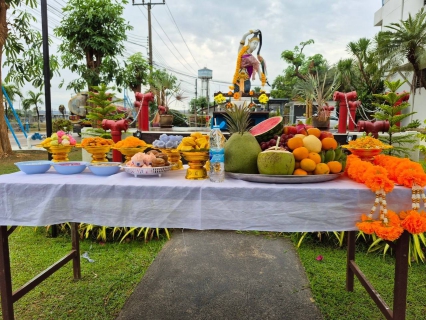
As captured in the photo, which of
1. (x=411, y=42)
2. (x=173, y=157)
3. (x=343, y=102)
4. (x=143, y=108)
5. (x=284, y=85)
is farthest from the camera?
(x=284, y=85)

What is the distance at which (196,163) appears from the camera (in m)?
1.53

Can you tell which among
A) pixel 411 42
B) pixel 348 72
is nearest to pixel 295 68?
pixel 348 72

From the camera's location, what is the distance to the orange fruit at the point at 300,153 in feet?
4.69

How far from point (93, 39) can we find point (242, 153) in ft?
25.9

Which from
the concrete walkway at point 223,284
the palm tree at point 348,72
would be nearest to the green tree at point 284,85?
the palm tree at point 348,72

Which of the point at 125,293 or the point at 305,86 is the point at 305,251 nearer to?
the point at 125,293

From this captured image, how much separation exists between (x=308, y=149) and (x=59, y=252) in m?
2.64

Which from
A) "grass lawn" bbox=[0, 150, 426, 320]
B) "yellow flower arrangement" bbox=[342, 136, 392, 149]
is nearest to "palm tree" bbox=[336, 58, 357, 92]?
"grass lawn" bbox=[0, 150, 426, 320]

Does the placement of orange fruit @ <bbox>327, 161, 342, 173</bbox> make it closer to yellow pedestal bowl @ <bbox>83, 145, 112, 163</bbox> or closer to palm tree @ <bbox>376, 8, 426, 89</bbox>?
yellow pedestal bowl @ <bbox>83, 145, 112, 163</bbox>

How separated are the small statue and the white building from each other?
1180 cm

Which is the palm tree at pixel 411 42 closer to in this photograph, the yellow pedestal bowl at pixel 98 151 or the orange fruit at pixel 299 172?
the orange fruit at pixel 299 172

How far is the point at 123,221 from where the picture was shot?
1437mm

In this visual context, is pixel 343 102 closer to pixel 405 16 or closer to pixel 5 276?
pixel 5 276

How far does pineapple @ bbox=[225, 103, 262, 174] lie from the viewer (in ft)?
4.86
